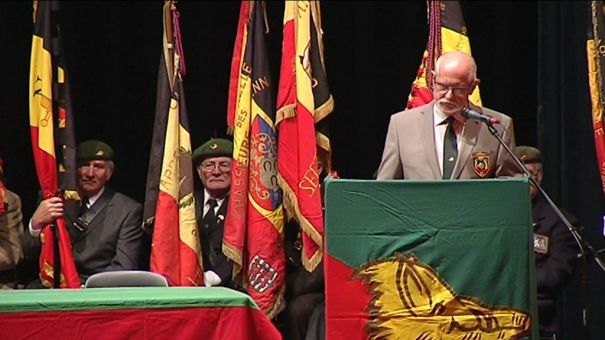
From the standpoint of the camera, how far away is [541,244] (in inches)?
219

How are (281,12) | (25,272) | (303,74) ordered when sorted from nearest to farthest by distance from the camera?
(303,74) → (25,272) → (281,12)

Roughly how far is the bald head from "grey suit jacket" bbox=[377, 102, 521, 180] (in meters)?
0.16

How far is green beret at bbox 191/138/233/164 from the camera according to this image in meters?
6.07

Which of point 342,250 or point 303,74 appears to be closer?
point 342,250

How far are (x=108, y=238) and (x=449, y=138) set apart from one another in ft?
7.38

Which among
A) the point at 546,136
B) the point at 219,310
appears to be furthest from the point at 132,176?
the point at 219,310

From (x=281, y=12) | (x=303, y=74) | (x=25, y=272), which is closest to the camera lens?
(x=303, y=74)

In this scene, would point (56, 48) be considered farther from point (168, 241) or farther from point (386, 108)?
point (386, 108)

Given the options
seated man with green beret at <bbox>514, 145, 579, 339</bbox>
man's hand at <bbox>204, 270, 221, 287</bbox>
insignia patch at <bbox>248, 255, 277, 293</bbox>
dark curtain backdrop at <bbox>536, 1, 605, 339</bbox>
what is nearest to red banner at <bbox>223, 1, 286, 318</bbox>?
insignia patch at <bbox>248, 255, 277, 293</bbox>

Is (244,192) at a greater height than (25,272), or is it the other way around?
(244,192)

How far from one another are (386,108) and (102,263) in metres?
1.94

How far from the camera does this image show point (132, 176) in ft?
21.6

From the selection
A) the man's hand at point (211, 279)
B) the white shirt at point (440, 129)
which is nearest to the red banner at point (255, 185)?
the man's hand at point (211, 279)

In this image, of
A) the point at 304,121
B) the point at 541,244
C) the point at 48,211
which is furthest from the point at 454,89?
the point at 48,211
